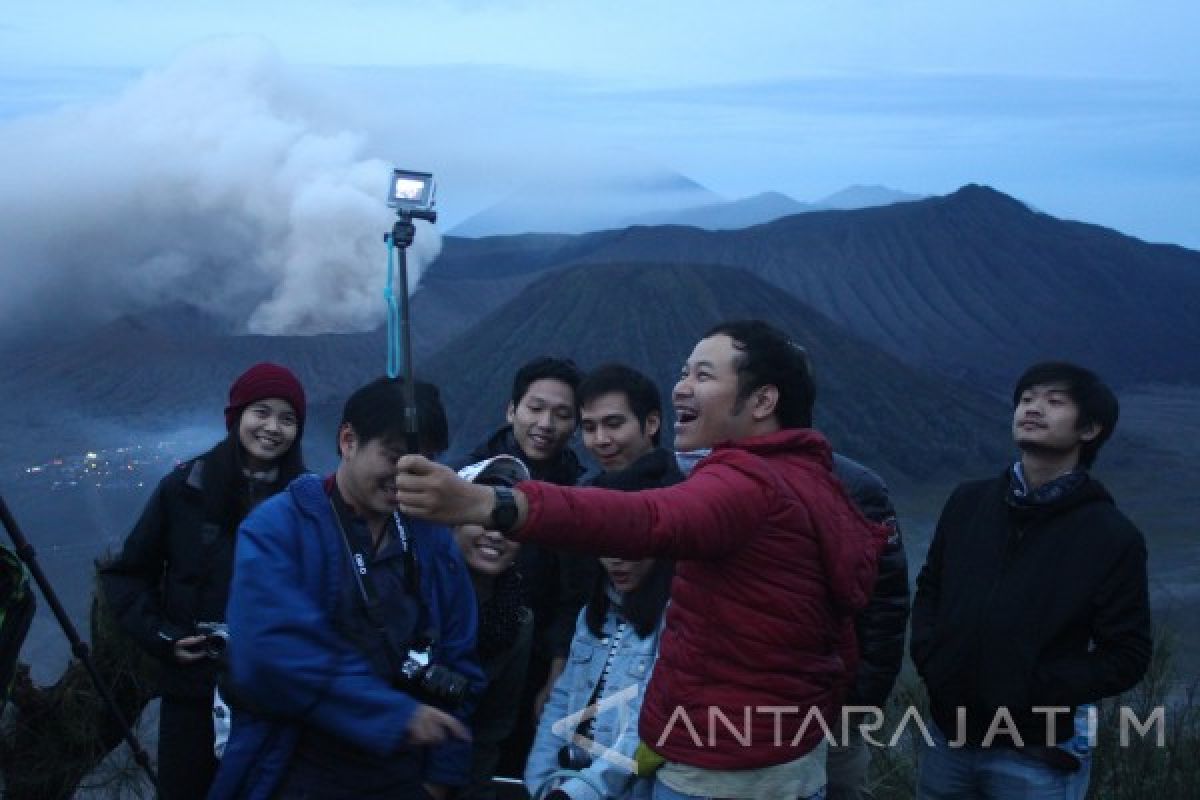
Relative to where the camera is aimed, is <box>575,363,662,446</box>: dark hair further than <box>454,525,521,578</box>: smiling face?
Yes

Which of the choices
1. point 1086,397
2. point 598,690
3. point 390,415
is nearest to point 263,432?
point 390,415

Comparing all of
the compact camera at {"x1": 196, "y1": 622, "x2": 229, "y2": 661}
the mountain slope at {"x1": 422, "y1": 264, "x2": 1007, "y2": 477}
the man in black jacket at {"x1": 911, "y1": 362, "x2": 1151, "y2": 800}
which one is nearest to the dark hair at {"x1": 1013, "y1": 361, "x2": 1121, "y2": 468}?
the man in black jacket at {"x1": 911, "y1": 362, "x2": 1151, "y2": 800}

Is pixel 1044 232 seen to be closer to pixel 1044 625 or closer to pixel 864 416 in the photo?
pixel 864 416

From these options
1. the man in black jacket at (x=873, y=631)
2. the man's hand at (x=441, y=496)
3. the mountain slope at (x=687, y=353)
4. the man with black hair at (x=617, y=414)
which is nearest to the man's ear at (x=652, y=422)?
the man with black hair at (x=617, y=414)

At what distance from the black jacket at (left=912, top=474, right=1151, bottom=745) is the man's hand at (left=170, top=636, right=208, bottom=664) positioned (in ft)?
5.30

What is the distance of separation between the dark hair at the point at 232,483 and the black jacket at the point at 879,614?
1.29 m

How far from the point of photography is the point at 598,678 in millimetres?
2537

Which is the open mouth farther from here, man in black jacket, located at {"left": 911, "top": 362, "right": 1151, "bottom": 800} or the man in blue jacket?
man in black jacket, located at {"left": 911, "top": 362, "right": 1151, "bottom": 800}

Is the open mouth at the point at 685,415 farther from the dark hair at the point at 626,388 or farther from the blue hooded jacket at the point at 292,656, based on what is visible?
the dark hair at the point at 626,388

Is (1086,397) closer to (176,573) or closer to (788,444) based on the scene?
(788,444)

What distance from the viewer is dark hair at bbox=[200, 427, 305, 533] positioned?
2906mm

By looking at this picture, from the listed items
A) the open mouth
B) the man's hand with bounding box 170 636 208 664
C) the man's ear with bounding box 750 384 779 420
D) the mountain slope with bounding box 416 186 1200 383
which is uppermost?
the mountain slope with bounding box 416 186 1200 383

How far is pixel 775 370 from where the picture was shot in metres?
2.02

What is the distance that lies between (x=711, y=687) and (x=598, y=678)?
629 millimetres
